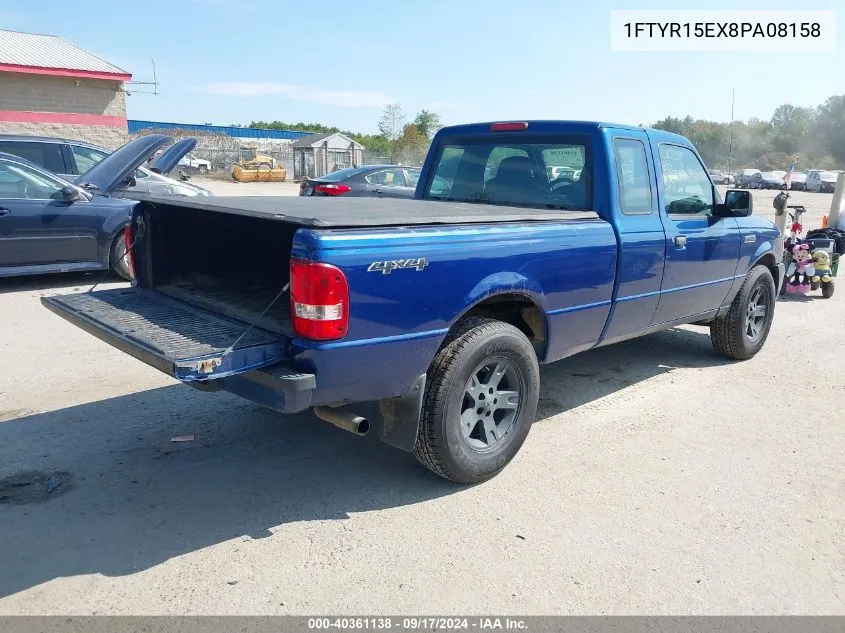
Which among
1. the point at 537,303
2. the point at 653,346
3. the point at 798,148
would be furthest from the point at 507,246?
the point at 798,148

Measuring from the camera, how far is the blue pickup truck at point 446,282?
311cm

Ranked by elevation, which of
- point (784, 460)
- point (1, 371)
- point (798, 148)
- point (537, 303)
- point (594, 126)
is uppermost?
point (798, 148)

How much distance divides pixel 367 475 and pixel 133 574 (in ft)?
4.52

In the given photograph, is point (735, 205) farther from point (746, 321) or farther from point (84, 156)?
point (84, 156)

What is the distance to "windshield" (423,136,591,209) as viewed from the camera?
188 inches

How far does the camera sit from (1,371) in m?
5.52

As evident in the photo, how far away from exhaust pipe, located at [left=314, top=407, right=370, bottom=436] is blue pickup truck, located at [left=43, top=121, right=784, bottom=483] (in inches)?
0.4

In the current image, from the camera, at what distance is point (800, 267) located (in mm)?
9625

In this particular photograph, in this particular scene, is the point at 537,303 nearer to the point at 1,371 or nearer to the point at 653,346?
the point at 653,346

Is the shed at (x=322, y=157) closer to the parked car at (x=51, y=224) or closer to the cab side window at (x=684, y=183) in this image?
the parked car at (x=51, y=224)

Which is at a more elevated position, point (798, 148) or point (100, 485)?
point (798, 148)

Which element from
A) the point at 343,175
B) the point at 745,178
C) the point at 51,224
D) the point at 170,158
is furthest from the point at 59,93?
the point at 745,178

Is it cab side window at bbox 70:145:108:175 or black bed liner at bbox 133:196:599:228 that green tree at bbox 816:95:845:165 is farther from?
black bed liner at bbox 133:196:599:228

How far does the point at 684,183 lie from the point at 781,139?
3698 inches
